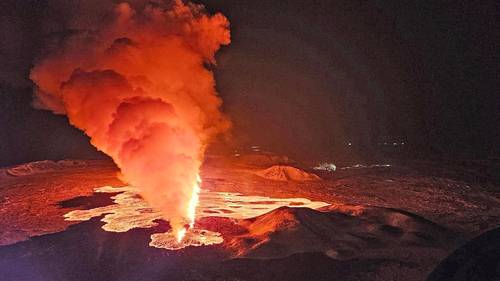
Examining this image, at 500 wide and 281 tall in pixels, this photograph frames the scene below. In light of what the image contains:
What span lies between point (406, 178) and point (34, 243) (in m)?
30.8

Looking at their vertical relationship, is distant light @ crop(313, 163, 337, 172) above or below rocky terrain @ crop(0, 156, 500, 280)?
above

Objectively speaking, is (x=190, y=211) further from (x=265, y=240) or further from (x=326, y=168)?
(x=326, y=168)

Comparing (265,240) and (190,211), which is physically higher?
(190,211)

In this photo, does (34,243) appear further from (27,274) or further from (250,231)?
(250,231)

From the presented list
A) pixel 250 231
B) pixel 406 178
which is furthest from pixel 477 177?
pixel 250 231

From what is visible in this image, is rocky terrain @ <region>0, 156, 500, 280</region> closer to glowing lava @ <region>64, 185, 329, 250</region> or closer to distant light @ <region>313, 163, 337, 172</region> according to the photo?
glowing lava @ <region>64, 185, 329, 250</region>

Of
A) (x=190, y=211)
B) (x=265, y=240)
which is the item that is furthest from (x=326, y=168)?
(x=265, y=240)

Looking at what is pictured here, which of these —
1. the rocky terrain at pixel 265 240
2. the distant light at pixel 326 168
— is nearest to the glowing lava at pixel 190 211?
the rocky terrain at pixel 265 240

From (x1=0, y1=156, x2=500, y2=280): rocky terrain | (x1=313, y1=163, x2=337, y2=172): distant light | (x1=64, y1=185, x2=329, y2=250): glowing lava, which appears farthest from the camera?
(x1=313, y1=163, x2=337, y2=172): distant light

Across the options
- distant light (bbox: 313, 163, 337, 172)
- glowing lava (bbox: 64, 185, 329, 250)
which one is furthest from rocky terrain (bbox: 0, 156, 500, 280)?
distant light (bbox: 313, 163, 337, 172)

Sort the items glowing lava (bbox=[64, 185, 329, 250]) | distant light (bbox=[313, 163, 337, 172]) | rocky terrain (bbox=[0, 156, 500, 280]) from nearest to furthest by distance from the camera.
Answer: rocky terrain (bbox=[0, 156, 500, 280]) → glowing lava (bbox=[64, 185, 329, 250]) → distant light (bbox=[313, 163, 337, 172])

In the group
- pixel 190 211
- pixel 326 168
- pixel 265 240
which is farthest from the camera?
pixel 326 168

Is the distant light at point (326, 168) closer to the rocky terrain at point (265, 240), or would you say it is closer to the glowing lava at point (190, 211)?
the rocky terrain at point (265, 240)

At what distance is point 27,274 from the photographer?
43.2 feet
